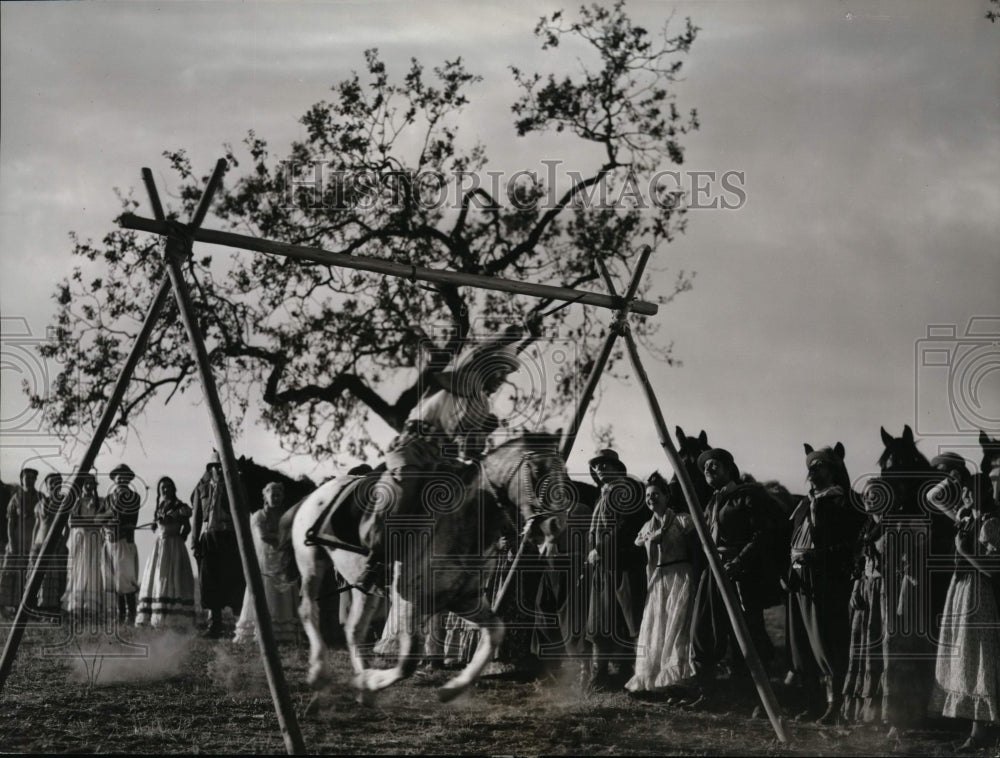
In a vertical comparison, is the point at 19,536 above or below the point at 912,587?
above

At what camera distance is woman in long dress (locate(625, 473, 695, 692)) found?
816 centimetres

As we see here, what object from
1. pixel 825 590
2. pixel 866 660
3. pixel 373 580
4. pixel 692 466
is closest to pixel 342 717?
pixel 373 580

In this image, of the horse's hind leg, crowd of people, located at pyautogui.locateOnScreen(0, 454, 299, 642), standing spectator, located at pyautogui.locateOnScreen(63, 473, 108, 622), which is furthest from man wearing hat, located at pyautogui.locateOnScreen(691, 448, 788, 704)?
standing spectator, located at pyautogui.locateOnScreen(63, 473, 108, 622)

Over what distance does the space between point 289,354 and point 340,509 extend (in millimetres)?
1736

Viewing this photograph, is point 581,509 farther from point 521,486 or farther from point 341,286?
point 341,286

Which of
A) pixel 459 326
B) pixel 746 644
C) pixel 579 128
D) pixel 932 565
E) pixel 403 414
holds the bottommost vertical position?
pixel 746 644

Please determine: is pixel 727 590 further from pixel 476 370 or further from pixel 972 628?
pixel 476 370

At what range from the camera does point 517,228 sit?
956 cm

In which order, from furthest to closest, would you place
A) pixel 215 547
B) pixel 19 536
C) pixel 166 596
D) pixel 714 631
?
pixel 19 536 → pixel 215 547 → pixel 166 596 → pixel 714 631

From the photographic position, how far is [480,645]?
303 inches

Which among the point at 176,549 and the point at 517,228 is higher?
the point at 517,228

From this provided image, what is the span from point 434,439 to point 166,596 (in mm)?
2422

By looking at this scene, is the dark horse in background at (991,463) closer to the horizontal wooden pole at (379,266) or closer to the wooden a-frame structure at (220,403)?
the wooden a-frame structure at (220,403)

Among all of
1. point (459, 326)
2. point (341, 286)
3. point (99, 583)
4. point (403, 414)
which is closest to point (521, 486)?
point (403, 414)
